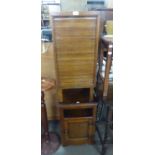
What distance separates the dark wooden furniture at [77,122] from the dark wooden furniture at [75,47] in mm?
186

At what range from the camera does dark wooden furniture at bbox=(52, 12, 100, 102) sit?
1.40m

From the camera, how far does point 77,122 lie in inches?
71.2

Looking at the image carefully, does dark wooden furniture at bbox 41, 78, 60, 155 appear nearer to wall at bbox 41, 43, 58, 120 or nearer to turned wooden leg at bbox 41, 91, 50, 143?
turned wooden leg at bbox 41, 91, 50, 143

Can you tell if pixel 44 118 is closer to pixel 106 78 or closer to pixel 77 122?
pixel 77 122

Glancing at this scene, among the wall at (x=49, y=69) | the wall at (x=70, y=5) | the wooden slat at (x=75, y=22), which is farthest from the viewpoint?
the wall at (x=49, y=69)

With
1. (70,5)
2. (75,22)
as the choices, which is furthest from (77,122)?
(70,5)

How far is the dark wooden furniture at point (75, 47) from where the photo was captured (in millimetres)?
1401

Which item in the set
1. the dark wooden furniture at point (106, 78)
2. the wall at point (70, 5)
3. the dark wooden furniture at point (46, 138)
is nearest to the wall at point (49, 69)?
the dark wooden furniture at point (46, 138)

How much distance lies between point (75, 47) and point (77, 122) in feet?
2.26

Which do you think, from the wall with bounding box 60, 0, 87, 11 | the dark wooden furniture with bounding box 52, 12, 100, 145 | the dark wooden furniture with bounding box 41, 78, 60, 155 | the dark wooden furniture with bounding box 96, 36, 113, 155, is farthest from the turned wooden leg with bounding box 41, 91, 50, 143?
the wall with bounding box 60, 0, 87, 11

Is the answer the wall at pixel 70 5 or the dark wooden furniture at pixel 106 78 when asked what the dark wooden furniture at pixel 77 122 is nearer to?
the dark wooden furniture at pixel 106 78
